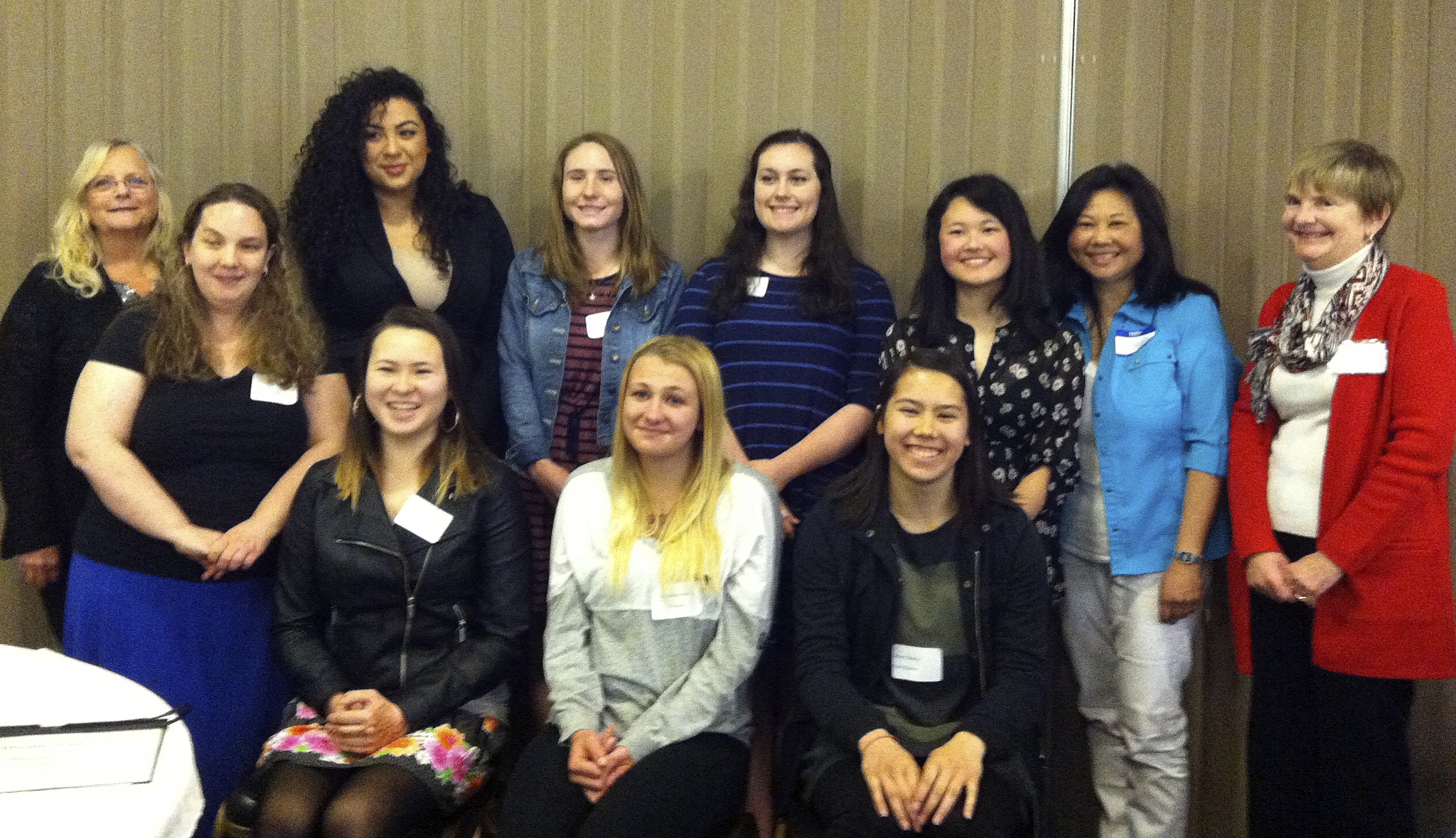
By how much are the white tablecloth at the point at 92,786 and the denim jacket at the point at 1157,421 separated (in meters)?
1.99

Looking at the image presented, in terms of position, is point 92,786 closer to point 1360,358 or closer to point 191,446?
point 191,446

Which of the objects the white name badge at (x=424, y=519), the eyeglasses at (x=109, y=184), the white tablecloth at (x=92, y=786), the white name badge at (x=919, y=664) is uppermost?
the eyeglasses at (x=109, y=184)

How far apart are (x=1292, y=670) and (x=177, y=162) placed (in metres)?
3.18

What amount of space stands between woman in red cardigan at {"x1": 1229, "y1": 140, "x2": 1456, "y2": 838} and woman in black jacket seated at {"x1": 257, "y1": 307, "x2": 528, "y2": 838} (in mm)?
1601

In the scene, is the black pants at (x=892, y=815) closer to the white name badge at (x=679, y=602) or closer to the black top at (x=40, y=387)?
the white name badge at (x=679, y=602)

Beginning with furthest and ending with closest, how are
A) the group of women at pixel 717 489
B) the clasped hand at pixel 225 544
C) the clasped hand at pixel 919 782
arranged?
the clasped hand at pixel 225 544 → the group of women at pixel 717 489 → the clasped hand at pixel 919 782

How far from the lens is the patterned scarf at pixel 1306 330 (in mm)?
2500

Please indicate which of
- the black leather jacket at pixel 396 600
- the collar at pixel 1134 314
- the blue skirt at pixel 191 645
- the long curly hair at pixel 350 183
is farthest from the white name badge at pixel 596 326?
the collar at pixel 1134 314

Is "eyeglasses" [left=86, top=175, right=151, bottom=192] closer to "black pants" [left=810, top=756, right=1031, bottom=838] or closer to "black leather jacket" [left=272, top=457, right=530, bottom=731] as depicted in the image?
"black leather jacket" [left=272, top=457, right=530, bottom=731]

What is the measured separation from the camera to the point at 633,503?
2.47 meters

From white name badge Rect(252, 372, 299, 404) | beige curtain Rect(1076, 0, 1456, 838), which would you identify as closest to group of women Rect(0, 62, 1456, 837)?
white name badge Rect(252, 372, 299, 404)

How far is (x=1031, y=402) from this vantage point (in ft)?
8.81

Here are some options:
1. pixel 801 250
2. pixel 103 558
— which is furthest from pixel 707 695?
pixel 103 558

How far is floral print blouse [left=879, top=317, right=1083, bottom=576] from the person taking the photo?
106 inches
